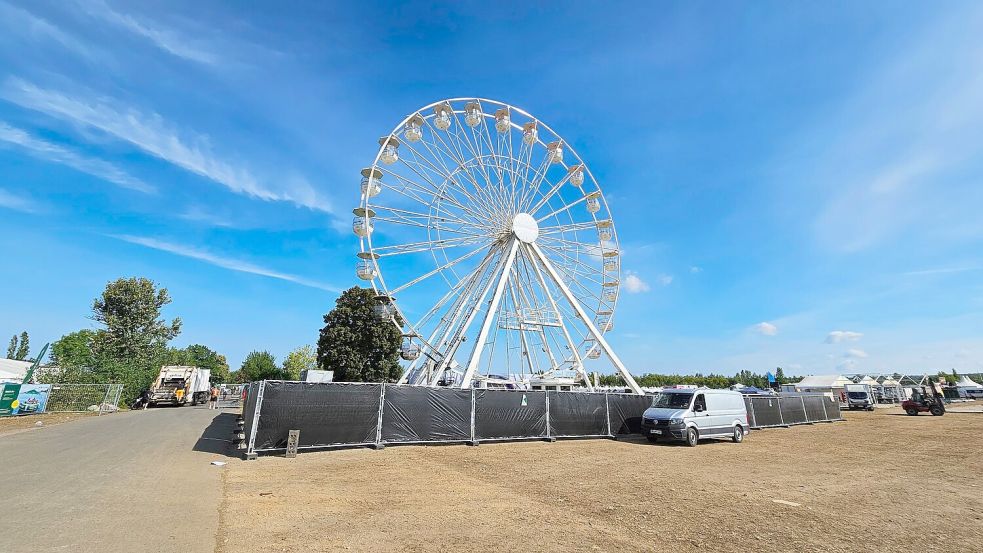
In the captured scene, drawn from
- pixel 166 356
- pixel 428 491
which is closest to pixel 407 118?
pixel 428 491

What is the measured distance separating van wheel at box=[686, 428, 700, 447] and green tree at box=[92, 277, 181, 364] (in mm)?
50545

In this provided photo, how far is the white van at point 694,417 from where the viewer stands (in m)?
15.1

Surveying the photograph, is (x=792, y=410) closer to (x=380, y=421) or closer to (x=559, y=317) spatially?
(x=559, y=317)

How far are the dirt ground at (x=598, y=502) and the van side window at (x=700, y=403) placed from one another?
298 cm

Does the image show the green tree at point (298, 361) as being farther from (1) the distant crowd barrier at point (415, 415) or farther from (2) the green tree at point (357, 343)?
(1) the distant crowd barrier at point (415, 415)

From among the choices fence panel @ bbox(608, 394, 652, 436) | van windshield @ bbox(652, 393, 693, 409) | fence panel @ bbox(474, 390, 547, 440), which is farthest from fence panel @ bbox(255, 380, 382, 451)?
van windshield @ bbox(652, 393, 693, 409)

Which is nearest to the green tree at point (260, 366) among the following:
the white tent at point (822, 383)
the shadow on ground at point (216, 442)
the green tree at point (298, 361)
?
the green tree at point (298, 361)

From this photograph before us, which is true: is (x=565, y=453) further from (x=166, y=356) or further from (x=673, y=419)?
(x=166, y=356)

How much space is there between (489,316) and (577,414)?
612cm

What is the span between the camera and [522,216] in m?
23.3

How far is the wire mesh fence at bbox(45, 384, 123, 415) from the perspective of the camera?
27047 mm

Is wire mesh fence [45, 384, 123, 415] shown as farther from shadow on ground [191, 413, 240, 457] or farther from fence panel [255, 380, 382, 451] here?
fence panel [255, 380, 382, 451]

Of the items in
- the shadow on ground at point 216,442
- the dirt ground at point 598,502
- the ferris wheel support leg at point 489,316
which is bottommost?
the dirt ground at point 598,502

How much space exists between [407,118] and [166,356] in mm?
50948
